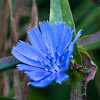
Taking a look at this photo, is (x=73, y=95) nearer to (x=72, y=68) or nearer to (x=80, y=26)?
(x=72, y=68)

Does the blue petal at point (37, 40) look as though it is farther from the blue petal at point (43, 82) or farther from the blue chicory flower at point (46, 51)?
the blue petal at point (43, 82)

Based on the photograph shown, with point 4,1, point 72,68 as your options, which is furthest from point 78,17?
point 72,68

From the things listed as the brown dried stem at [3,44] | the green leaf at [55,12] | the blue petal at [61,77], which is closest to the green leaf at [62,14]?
the green leaf at [55,12]

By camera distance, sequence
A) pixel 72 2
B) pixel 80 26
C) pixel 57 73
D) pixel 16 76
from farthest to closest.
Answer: pixel 72 2 → pixel 80 26 → pixel 16 76 → pixel 57 73

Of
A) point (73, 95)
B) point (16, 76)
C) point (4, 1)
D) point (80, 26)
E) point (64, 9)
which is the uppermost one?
point (4, 1)

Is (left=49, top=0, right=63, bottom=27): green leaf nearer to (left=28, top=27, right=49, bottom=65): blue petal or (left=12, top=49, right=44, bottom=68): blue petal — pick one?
(left=28, top=27, right=49, bottom=65): blue petal

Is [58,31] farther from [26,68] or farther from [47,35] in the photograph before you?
[26,68]

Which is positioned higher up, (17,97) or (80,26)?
(80,26)

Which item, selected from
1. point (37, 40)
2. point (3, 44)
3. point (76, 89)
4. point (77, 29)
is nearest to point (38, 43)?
point (37, 40)

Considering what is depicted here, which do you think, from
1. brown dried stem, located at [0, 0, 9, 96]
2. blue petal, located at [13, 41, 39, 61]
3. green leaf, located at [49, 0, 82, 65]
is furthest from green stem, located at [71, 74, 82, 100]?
brown dried stem, located at [0, 0, 9, 96]
